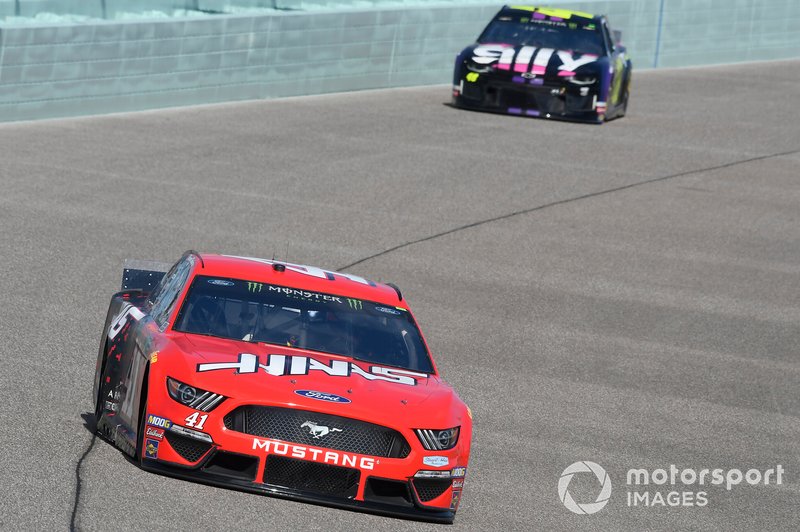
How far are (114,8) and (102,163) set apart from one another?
492 cm

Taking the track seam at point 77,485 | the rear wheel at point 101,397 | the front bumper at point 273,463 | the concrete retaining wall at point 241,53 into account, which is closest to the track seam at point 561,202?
the rear wheel at point 101,397

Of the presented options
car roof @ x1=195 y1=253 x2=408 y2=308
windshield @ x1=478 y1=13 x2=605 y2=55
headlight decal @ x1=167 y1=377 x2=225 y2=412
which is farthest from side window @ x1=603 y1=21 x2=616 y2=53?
headlight decal @ x1=167 y1=377 x2=225 y2=412

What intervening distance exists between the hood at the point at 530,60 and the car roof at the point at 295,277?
1381 cm

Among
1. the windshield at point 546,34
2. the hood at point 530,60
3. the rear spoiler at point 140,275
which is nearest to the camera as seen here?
the rear spoiler at point 140,275

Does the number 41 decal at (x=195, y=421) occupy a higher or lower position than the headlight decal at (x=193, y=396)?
lower

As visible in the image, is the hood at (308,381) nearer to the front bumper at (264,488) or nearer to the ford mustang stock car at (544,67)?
the front bumper at (264,488)

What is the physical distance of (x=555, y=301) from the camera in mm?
13938

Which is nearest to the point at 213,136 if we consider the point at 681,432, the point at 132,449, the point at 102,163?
the point at 102,163

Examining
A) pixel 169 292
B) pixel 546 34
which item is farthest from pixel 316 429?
pixel 546 34

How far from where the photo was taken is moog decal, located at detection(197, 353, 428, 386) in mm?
7816

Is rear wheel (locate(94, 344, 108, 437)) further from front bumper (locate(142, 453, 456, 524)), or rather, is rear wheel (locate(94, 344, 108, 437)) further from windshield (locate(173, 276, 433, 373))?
front bumper (locate(142, 453, 456, 524))

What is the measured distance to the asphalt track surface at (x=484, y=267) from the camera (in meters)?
8.45

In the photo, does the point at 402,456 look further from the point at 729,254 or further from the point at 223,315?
the point at 729,254

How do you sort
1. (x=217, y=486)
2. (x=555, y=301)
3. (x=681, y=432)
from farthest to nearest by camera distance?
(x=555, y=301)
(x=681, y=432)
(x=217, y=486)
